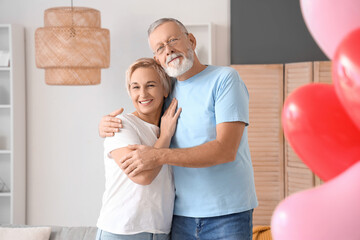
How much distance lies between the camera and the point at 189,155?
5.91 feet

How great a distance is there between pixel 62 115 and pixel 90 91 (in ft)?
1.26

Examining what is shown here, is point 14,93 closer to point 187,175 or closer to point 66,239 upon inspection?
point 66,239

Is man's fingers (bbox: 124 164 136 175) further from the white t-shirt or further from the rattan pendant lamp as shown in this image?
the rattan pendant lamp

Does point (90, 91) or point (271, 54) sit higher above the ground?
point (271, 54)

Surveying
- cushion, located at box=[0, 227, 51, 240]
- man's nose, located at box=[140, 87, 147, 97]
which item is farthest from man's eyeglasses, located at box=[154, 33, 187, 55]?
cushion, located at box=[0, 227, 51, 240]

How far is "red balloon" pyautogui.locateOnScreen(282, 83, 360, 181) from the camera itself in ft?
2.81

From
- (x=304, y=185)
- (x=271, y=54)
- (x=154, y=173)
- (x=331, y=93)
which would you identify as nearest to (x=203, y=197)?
(x=154, y=173)

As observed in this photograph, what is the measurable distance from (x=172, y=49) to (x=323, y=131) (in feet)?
3.86

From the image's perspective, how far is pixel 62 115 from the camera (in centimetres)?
512

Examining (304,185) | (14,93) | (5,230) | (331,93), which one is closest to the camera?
(331,93)

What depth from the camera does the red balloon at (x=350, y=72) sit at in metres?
0.73

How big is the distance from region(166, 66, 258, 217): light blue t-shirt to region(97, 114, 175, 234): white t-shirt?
0.07 m

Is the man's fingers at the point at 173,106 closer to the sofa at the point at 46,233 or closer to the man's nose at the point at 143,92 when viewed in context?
the man's nose at the point at 143,92

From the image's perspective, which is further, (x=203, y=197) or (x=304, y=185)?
(x=304, y=185)
